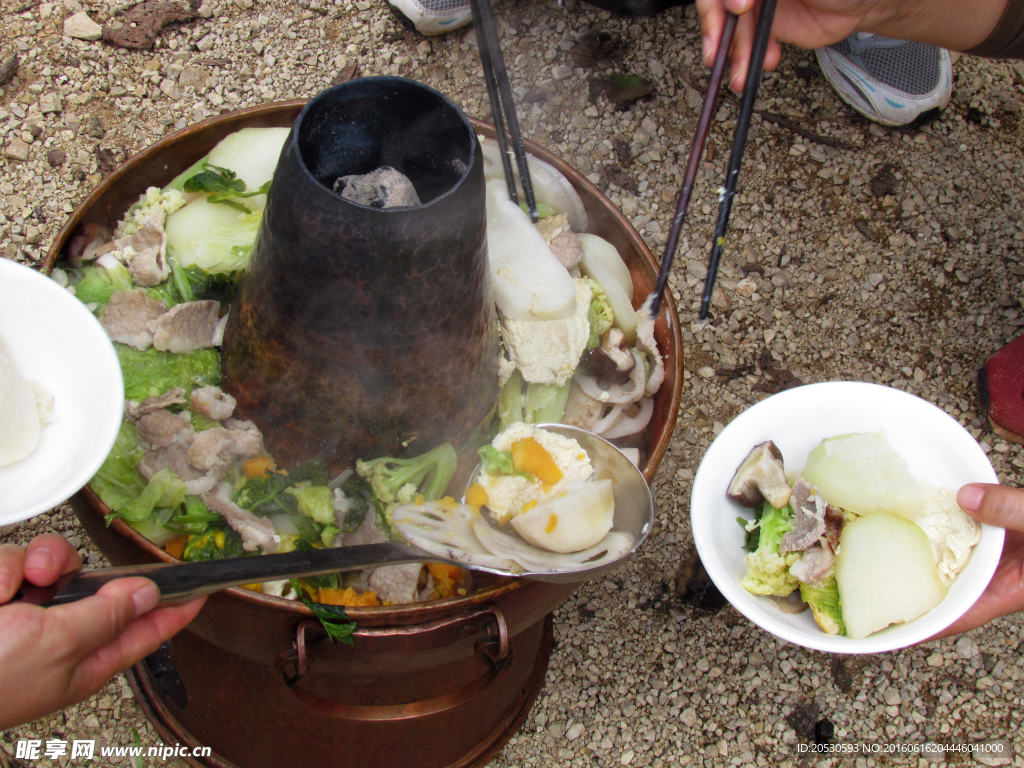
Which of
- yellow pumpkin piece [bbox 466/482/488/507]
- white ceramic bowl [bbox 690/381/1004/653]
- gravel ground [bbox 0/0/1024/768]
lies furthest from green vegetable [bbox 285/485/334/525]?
gravel ground [bbox 0/0/1024/768]

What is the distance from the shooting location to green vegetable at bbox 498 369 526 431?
2754 mm

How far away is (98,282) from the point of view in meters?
2.55

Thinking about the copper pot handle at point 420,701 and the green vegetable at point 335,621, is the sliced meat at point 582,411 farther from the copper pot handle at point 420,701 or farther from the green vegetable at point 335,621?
the green vegetable at point 335,621

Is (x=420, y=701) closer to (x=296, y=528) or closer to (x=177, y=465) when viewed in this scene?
(x=296, y=528)

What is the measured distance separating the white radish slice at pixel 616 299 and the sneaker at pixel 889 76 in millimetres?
3244

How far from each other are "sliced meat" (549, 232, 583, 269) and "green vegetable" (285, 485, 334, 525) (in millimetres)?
1192

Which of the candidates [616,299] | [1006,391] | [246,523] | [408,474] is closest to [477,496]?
[408,474]

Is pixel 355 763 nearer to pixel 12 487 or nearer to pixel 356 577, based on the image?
pixel 356 577

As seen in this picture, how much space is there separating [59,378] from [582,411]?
1.69 meters

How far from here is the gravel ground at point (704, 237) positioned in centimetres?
376

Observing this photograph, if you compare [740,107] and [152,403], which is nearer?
[740,107]

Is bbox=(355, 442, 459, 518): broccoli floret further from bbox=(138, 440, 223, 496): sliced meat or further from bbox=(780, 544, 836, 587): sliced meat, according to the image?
bbox=(780, 544, 836, 587): sliced meat

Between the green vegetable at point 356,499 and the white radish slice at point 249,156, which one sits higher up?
the white radish slice at point 249,156

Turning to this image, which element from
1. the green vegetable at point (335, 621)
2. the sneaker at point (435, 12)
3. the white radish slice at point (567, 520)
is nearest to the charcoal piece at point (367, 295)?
the white radish slice at point (567, 520)
